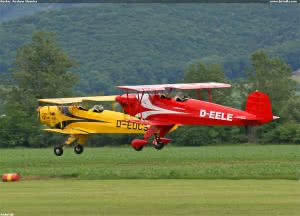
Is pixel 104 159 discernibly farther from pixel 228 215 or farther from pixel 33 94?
pixel 33 94

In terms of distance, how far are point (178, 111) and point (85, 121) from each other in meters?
4.60

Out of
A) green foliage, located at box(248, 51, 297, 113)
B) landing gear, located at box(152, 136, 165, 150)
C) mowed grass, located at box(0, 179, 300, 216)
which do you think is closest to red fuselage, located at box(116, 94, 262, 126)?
landing gear, located at box(152, 136, 165, 150)

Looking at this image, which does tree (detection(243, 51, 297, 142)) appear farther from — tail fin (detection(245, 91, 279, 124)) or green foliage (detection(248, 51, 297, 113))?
tail fin (detection(245, 91, 279, 124))

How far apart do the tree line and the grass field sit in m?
25.8

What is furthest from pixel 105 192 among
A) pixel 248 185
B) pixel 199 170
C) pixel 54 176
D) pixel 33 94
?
pixel 33 94

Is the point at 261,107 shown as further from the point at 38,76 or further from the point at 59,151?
the point at 38,76

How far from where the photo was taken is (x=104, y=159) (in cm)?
4266

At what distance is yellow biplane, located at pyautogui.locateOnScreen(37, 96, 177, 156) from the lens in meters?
41.1

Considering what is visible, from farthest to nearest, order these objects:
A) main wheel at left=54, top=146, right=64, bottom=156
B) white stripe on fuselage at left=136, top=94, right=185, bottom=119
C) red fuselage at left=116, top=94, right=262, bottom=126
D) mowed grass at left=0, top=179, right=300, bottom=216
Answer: main wheel at left=54, top=146, right=64, bottom=156, white stripe on fuselage at left=136, top=94, right=185, bottom=119, red fuselage at left=116, top=94, right=262, bottom=126, mowed grass at left=0, top=179, right=300, bottom=216

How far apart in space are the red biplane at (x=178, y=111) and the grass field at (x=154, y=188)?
160 centimetres

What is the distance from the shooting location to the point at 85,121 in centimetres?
4228

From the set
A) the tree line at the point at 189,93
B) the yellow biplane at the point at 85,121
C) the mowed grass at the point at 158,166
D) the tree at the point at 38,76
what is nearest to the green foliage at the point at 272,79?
the tree line at the point at 189,93

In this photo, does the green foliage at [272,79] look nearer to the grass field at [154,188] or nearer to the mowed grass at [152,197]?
the grass field at [154,188]

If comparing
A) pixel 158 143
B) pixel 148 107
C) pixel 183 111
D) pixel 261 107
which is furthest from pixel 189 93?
pixel 261 107
